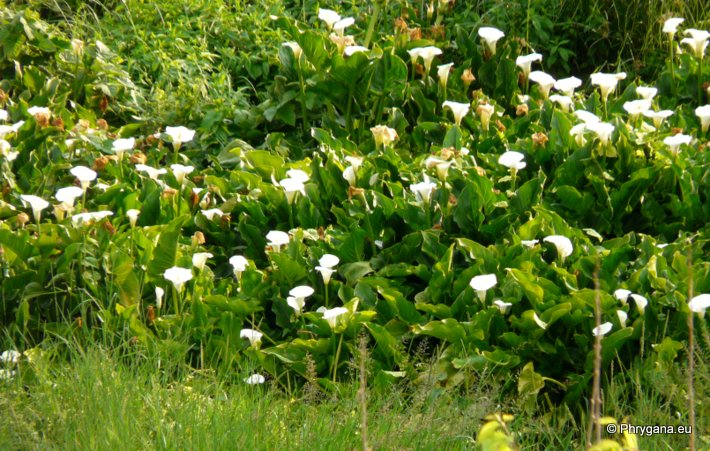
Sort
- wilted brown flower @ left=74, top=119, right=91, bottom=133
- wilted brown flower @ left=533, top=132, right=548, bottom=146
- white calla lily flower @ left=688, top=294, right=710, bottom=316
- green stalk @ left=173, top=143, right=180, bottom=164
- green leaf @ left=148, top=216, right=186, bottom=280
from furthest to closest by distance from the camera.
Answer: wilted brown flower @ left=74, top=119, right=91, bottom=133 → green stalk @ left=173, top=143, right=180, bottom=164 → wilted brown flower @ left=533, top=132, right=548, bottom=146 → green leaf @ left=148, top=216, right=186, bottom=280 → white calla lily flower @ left=688, top=294, right=710, bottom=316

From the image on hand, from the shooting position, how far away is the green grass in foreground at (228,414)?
287 cm

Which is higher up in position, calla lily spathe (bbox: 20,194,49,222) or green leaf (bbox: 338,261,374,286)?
calla lily spathe (bbox: 20,194,49,222)

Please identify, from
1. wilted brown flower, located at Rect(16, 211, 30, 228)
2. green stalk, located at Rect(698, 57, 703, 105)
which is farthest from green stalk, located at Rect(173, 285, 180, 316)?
Result: green stalk, located at Rect(698, 57, 703, 105)

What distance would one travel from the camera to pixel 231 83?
603 cm

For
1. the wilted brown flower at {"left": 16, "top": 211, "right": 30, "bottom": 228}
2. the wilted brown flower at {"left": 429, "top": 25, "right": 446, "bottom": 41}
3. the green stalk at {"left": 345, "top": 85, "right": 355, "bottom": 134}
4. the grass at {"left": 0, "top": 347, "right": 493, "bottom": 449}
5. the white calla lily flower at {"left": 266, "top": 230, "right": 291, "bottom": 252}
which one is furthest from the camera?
the wilted brown flower at {"left": 429, "top": 25, "right": 446, "bottom": 41}

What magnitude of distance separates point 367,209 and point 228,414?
1.49 m

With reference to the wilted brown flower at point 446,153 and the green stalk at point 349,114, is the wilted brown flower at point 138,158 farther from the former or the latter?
the wilted brown flower at point 446,153

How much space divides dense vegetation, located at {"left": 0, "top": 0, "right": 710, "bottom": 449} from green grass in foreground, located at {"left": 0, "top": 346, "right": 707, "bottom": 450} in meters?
0.03

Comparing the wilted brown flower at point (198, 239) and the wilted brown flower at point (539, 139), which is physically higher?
the wilted brown flower at point (539, 139)

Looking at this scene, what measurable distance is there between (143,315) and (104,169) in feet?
3.63

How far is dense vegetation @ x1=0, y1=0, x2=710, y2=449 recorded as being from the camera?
349cm

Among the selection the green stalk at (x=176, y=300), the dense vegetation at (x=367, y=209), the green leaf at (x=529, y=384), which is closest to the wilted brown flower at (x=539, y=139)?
the dense vegetation at (x=367, y=209)

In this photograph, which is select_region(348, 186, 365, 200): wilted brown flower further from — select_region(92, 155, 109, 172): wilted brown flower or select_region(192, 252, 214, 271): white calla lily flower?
select_region(92, 155, 109, 172): wilted brown flower

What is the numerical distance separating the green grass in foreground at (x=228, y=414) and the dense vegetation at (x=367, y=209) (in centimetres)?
3
